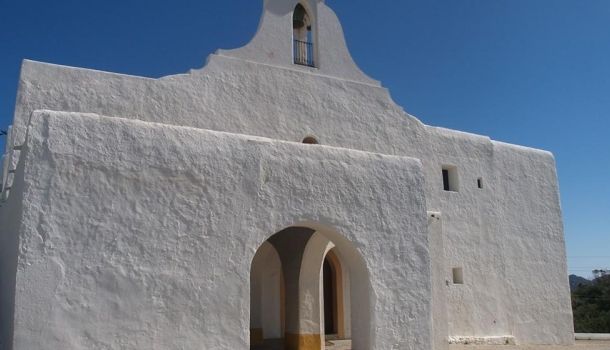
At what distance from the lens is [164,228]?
782 centimetres

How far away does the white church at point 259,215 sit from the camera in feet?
24.0

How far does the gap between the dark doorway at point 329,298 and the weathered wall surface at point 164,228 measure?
455cm

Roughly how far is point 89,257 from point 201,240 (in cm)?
139

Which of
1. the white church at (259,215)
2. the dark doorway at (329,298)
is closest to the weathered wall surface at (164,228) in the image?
the white church at (259,215)

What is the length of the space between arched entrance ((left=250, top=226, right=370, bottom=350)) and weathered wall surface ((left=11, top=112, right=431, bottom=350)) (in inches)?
17.1

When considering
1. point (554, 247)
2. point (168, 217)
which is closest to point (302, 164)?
point (168, 217)

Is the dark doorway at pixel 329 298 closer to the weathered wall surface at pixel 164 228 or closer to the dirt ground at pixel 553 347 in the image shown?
the dirt ground at pixel 553 347

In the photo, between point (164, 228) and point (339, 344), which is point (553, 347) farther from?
point (164, 228)

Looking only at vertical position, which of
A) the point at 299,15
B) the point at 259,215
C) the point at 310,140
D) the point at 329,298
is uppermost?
the point at 299,15

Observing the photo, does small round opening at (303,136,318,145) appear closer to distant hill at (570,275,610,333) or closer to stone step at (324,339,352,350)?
stone step at (324,339,352,350)

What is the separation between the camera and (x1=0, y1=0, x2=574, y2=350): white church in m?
7.32

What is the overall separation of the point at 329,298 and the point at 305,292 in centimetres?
246

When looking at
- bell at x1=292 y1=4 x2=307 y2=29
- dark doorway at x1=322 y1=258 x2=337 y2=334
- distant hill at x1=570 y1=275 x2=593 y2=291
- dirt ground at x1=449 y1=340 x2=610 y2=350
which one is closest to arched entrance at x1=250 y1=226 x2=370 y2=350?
dark doorway at x1=322 y1=258 x2=337 y2=334

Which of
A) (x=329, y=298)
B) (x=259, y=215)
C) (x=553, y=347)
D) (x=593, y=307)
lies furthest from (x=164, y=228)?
(x=593, y=307)
